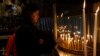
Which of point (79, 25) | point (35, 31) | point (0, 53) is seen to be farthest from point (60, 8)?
point (35, 31)

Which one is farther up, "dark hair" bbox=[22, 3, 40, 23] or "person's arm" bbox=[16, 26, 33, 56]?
"dark hair" bbox=[22, 3, 40, 23]

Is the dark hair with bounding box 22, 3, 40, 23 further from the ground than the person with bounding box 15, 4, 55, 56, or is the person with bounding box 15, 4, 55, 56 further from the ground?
the dark hair with bounding box 22, 3, 40, 23

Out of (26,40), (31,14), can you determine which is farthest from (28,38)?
(31,14)

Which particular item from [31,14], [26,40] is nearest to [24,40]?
[26,40]

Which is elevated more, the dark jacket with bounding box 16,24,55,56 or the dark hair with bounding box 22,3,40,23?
the dark hair with bounding box 22,3,40,23

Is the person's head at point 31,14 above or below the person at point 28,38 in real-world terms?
above

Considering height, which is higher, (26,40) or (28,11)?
(28,11)

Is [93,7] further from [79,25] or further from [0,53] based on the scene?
[0,53]

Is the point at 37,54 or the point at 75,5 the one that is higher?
the point at 75,5

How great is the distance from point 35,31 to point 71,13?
4.36 ft

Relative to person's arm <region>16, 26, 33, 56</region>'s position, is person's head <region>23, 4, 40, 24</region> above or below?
above

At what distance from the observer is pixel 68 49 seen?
2621mm

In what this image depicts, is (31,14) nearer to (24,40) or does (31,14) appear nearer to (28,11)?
(28,11)

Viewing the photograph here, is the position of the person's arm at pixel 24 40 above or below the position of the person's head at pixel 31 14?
below
